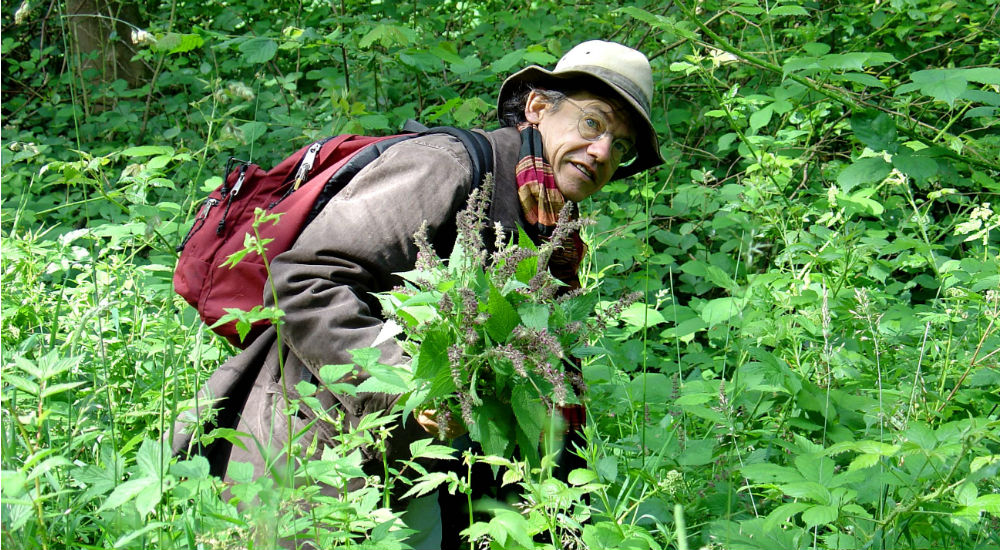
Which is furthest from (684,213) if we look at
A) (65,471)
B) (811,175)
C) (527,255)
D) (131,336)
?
(65,471)

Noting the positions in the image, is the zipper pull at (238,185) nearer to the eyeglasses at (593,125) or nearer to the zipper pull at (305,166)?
the zipper pull at (305,166)

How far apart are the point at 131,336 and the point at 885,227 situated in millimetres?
3799

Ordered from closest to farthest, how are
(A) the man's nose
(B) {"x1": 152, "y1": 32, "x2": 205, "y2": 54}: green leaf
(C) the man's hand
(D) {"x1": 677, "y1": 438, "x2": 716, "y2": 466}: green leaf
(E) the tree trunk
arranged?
(C) the man's hand
(D) {"x1": 677, "y1": 438, "x2": 716, "y2": 466}: green leaf
(A) the man's nose
(B) {"x1": 152, "y1": 32, "x2": 205, "y2": 54}: green leaf
(E) the tree trunk


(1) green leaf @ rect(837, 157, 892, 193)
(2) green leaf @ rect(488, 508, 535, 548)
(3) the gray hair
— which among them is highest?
(3) the gray hair

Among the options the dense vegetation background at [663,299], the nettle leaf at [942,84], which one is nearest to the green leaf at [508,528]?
the dense vegetation background at [663,299]

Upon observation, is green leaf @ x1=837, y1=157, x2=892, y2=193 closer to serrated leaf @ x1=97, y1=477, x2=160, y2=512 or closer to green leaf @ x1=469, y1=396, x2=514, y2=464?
green leaf @ x1=469, y1=396, x2=514, y2=464

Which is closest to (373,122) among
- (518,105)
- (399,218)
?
(518,105)

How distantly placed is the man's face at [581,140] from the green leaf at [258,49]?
1762 mm

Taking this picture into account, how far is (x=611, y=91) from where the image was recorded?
250 centimetres

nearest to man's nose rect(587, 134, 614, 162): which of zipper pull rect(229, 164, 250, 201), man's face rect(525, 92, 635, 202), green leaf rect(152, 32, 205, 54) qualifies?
man's face rect(525, 92, 635, 202)

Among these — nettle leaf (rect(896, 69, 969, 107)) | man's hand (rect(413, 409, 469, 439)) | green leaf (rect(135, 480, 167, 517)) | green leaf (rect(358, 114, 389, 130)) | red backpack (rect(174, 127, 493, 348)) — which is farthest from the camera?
green leaf (rect(358, 114, 389, 130))

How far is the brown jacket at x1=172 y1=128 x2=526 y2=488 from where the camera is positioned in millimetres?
1986

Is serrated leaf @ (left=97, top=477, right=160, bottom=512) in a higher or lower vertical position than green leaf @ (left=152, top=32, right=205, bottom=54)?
higher

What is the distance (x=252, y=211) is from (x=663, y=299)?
1.31m
